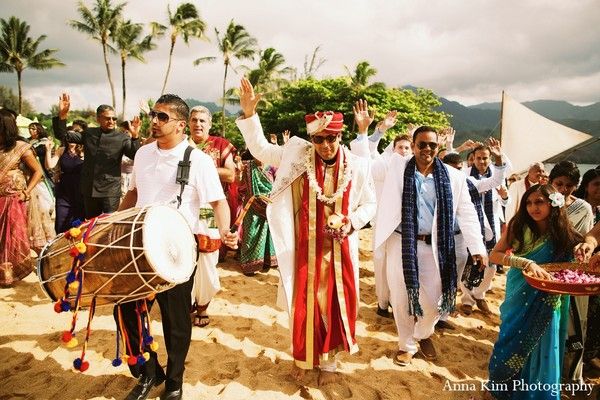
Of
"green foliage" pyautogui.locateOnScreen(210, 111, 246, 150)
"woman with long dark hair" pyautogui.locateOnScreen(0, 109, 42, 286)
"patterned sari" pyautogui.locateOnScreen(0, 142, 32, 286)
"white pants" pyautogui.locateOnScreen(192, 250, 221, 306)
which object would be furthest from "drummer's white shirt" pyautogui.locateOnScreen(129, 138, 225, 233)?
"green foliage" pyautogui.locateOnScreen(210, 111, 246, 150)

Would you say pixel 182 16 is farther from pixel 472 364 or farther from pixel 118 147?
pixel 472 364

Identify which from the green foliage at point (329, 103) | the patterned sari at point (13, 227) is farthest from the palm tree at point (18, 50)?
the patterned sari at point (13, 227)

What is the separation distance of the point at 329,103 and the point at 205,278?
26431mm

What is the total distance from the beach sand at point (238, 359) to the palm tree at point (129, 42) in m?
32.3

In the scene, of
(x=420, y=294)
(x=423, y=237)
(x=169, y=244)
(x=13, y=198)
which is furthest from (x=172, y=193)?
(x=13, y=198)

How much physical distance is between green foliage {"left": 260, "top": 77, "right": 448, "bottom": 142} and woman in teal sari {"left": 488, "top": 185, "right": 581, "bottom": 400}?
2455 cm

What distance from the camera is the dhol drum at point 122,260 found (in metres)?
2.00

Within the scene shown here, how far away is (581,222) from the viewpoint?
3332mm

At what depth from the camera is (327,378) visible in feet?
10.1

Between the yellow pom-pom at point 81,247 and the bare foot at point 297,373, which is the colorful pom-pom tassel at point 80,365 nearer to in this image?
the yellow pom-pom at point 81,247

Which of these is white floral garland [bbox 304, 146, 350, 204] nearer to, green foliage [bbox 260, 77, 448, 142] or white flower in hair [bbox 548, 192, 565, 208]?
white flower in hair [bbox 548, 192, 565, 208]

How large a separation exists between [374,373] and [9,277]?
4616mm

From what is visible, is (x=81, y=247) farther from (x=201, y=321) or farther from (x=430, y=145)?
(x=430, y=145)

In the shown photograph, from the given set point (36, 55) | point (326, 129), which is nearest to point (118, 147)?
point (326, 129)
